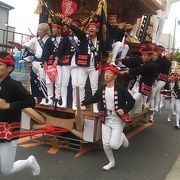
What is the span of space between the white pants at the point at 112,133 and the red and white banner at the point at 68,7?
2.64m

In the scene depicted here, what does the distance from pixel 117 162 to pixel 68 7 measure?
3.23 metres

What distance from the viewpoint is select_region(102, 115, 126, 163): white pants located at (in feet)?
18.0

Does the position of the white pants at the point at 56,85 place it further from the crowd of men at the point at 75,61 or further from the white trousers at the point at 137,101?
the white trousers at the point at 137,101

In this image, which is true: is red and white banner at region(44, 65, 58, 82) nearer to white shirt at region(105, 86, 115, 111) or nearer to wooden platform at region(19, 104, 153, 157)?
wooden platform at region(19, 104, 153, 157)

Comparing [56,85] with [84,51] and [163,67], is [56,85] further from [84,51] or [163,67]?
[163,67]

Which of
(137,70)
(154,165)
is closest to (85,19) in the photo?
(137,70)

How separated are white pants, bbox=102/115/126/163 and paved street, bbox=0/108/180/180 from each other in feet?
1.44

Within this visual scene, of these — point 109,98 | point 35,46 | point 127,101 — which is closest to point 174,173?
point 127,101

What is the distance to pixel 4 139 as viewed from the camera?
392cm

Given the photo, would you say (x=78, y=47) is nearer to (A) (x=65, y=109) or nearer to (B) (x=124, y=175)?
(A) (x=65, y=109)

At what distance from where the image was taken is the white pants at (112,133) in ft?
18.0

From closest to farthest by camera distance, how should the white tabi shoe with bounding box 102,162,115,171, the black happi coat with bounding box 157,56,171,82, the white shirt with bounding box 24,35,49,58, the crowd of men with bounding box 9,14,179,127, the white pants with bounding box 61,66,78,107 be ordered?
the white tabi shoe with bounding box 102,162,115,171 < the crowd of men with bounding box 9,14,179,127 < the white pants with bounding box 61,66,78,107 < the white shirt with bounding box 24,35,49,58 < the black happi coat with bounding box 157,56,171,82

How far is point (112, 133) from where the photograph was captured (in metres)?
5.58

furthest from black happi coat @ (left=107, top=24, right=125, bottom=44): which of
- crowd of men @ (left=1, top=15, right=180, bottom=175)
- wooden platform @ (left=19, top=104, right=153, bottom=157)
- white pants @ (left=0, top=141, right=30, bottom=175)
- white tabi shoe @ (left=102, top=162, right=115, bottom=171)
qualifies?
white pants @ (left=0, top=141, right=30, bottom=175)
